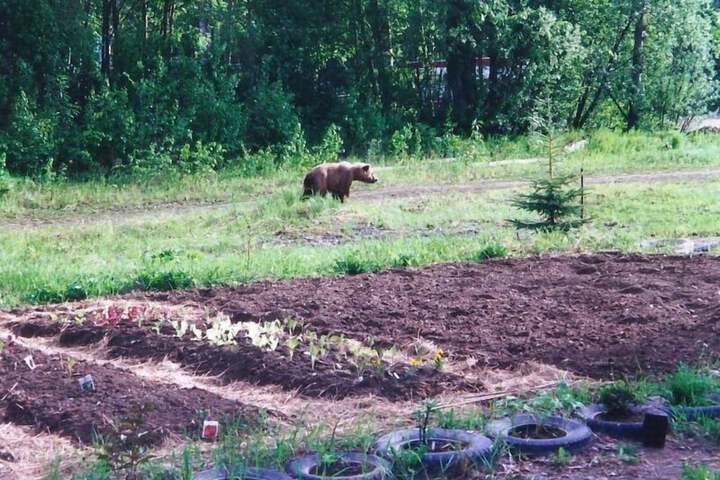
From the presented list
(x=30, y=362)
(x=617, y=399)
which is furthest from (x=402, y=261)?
(x=617, y=399)

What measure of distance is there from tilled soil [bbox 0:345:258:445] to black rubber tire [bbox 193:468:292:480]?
680mm

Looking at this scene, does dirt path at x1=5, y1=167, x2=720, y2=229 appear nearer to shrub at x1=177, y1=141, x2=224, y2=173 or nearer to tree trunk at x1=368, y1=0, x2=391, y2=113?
shrub at x1=177, y1=141, x2=224, y2=173

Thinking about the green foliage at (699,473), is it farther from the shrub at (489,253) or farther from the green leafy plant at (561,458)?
the shrub at (489,253)

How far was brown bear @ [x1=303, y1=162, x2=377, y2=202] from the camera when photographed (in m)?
17.6

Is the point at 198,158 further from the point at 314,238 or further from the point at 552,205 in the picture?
the point at 552,205

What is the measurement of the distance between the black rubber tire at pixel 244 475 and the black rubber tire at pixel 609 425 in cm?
181

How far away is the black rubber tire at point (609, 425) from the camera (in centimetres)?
573

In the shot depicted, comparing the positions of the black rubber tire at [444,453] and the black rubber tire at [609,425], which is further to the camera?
the black rubber tire at [609,425]

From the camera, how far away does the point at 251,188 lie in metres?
20.9

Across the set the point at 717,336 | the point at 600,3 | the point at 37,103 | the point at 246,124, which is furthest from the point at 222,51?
the point at 717,336

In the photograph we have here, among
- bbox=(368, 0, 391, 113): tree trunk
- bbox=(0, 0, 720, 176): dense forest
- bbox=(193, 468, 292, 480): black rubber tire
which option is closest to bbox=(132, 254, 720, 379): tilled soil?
bbox=(193, 468, 292, 480): black rubber tire

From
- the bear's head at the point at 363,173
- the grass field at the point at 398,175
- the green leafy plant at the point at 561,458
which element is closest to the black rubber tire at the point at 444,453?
the green leafy plant at the point at 561,458

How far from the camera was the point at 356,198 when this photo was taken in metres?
18.9

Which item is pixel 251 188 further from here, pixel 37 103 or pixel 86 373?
pixel 86 373
